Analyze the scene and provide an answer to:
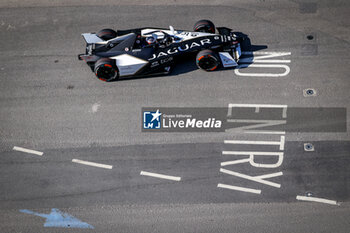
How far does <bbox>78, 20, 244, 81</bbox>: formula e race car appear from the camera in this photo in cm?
1617

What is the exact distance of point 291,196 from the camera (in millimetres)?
13617

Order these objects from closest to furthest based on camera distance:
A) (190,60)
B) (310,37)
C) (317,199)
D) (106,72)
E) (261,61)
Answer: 1. (317,199)
2. (106,72)
3. (261,61)
4. (190,60)
5. (310,37)

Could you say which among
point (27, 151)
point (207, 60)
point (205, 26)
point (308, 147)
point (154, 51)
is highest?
point (205, 26)

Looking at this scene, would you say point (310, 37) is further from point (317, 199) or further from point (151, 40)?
point (317, 199)

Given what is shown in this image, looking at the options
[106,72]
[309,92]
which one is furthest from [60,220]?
[309,92]

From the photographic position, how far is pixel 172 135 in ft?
50.0

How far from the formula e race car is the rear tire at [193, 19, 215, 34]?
1.69 feet

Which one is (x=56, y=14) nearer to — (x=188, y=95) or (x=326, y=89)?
(x=188, y=95)

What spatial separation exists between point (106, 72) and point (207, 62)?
4.68 m

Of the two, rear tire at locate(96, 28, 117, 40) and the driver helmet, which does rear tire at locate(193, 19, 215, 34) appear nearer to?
the driver helmet

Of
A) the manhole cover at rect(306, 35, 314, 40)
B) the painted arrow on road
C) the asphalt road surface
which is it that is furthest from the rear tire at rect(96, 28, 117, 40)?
the manhole cover at rect(306, 35, 314, 40)

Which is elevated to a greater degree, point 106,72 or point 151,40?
point 151,40

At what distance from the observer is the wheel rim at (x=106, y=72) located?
16.0 meters

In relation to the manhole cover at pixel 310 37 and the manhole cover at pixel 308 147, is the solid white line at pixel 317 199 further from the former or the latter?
the manhole cover at pixel 310 37
